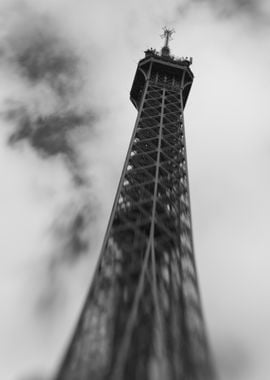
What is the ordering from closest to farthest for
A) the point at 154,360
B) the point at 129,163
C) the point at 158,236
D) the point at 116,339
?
the point at 154,360 < the point at 116,339 < the point at 158,236 < the point at 129,163

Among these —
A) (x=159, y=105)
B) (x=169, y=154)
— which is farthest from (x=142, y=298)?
(x=159, y=105)

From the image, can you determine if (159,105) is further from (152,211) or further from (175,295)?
(175,295)

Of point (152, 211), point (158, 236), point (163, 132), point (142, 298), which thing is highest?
point (163, 132)

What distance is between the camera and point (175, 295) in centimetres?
2577

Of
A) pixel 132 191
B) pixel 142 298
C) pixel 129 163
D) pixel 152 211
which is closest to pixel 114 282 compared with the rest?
pixel 142 298

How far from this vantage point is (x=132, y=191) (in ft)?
109

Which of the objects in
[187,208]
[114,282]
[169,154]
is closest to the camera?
[114,282]

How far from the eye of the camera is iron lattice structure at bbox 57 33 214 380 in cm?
2005

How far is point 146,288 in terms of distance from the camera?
2397 cm

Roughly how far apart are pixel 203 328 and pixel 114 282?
20.2 feet

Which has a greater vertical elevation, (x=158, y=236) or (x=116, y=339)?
(x=158, y=236)

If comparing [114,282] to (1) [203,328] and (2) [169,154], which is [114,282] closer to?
(1) [203,328]

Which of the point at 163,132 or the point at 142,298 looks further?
the point at 163,132

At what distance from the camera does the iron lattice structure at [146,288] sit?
65.8 feet
